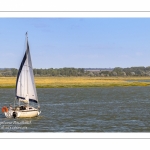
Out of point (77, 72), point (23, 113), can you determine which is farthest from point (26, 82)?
point (77, 72)

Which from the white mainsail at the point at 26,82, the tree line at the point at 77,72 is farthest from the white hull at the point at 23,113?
the tree line at the point at 77,72

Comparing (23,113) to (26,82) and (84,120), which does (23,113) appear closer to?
(26,82)

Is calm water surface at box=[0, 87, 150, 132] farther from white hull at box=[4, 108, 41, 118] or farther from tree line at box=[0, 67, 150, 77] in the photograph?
tree line at box=[0, 67, 150, 77]

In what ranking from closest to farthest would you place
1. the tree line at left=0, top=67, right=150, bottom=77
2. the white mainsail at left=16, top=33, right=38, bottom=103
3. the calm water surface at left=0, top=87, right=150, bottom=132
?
1. the calm water surface at left=0, top=87, right=150, bottom=132
2. the white mainsail at left=16, top=33, right=38, bottom=103
3. the tree line at left=0, top=67, right=150, bottom=77

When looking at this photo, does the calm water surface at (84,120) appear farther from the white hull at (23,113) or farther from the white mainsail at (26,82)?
the white mainsail at (26,82)

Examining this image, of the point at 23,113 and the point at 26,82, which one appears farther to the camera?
the point at 26,82

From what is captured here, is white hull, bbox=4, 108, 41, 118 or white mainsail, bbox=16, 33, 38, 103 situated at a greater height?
white mainsail, bbox=16, 33, 38, 103

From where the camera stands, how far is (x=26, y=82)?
4569 cm

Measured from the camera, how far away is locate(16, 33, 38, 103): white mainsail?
45719mm

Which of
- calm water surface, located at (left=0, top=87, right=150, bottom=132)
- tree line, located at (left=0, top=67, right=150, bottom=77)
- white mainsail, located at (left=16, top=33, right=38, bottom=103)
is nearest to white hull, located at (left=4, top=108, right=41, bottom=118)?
calm water surface, located at (left=0, top=87, right=150, bottom=132)

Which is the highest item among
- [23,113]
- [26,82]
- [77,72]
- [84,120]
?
[77,72]
